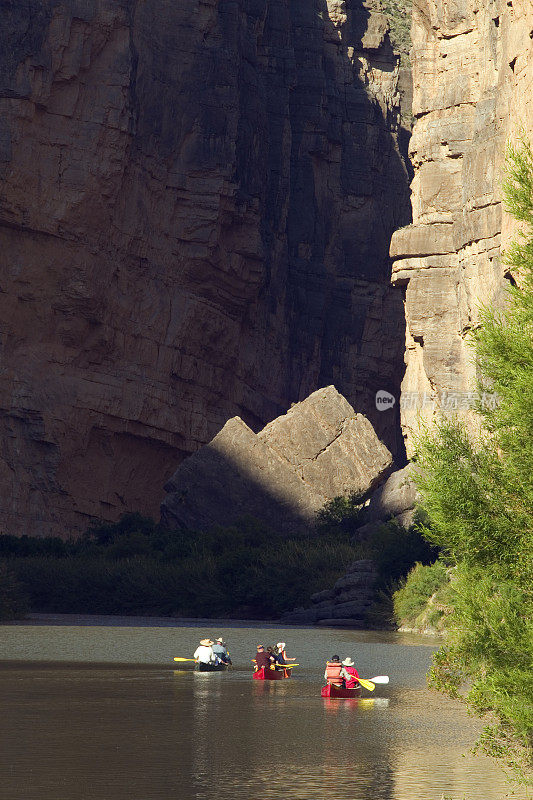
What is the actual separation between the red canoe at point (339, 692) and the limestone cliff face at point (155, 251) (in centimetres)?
4671

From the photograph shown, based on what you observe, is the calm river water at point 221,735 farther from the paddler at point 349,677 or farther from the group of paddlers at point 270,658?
the paddler at point 349,677

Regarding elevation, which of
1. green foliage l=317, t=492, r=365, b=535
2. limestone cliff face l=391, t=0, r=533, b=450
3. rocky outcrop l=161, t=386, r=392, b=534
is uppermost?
limestone cliff face l=391, t=0, r=533, b=450

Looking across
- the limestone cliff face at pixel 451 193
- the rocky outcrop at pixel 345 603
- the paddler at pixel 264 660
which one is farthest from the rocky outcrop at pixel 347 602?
the paddler at pixel 264 660

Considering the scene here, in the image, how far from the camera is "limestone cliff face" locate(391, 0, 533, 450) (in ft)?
195

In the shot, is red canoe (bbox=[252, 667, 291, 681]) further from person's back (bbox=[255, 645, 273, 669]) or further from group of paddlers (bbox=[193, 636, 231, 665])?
group of paddlers (bbox=[193, 636, 231, 665])

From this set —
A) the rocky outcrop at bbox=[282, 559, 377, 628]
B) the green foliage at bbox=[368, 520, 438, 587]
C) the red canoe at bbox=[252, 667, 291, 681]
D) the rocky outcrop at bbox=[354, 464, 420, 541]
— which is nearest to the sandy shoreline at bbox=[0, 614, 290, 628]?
the rocky outcrop at bbox=[282, 559, 377, 628]

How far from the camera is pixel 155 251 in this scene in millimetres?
77812

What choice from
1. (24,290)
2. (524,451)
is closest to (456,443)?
(524,451)

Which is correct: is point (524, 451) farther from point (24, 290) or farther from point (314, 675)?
point (24, 290)

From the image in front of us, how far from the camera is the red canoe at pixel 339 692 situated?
25.9 metres

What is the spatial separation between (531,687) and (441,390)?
50.5 metres

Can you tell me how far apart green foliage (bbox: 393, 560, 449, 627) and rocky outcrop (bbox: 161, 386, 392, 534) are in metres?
15.4

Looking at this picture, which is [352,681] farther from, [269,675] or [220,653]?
[220,653]

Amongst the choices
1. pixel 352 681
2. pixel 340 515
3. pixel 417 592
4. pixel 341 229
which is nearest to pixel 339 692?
pixel 352 681
